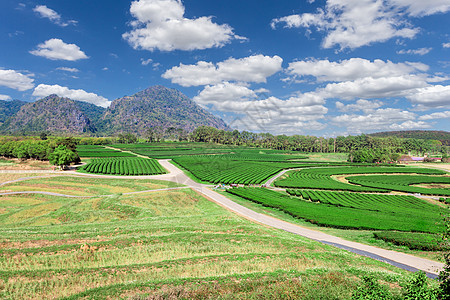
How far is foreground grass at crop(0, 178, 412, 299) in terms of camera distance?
440 inches

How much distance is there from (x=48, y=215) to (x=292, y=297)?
3698cm

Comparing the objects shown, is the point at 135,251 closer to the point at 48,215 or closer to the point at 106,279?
the point at 106,279

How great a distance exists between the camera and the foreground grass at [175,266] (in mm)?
11188

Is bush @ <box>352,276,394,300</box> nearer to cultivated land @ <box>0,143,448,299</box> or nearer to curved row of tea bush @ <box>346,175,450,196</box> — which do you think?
cultivated land @ <box>0,143,448,299</box>

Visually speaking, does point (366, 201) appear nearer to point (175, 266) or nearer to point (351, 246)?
point (351, 246)

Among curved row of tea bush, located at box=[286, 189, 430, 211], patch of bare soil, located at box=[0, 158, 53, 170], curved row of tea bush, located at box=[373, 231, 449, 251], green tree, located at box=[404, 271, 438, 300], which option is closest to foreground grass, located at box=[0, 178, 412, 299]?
green tree, located at box=[404, 271, 438, 300]

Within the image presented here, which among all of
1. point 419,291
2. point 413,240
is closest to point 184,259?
point 419,291

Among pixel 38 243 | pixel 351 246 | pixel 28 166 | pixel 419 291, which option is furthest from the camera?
pixel 28 166

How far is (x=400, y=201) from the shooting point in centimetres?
4788

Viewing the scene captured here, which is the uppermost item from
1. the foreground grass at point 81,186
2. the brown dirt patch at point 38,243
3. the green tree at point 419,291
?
the green tree at point 419,291

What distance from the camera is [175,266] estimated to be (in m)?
14.2

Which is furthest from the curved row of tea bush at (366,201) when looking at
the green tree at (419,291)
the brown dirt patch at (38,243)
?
the brown dirt patch at (38,243)

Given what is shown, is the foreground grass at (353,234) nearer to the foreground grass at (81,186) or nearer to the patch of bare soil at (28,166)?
the foreground grass at (81,186)

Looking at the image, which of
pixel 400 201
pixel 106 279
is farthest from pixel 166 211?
pixel 400 201
